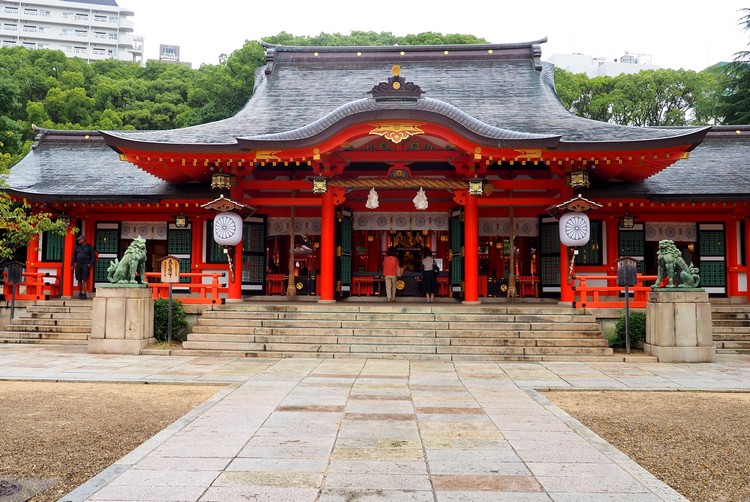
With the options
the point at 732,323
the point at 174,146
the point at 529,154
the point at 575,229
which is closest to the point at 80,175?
the point at 174,146

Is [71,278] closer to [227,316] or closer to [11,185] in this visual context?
[11,185]

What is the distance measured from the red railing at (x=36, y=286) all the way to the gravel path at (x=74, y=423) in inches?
305

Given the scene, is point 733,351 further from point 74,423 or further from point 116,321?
point 116,321

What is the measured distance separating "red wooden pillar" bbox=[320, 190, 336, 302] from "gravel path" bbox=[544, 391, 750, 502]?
7152 mm

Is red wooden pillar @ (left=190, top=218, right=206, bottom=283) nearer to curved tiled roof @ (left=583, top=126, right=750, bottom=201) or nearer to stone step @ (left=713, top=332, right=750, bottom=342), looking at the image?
curved tiled roof @ (left=583, top=126, right=750, bottom=201)

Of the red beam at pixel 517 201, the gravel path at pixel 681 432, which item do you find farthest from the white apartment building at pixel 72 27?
the gravel path at pixel 681 432

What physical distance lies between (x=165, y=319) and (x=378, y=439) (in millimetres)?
8441

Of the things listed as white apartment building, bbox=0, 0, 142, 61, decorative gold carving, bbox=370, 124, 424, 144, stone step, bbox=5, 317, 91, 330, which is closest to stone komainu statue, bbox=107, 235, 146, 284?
stone step, bbox=5, 317, 91, 330

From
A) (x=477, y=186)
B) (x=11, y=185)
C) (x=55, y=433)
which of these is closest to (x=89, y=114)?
(x=11, y=185)

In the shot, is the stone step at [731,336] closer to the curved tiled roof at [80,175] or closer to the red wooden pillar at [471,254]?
the red wooden pillar at [471,254]

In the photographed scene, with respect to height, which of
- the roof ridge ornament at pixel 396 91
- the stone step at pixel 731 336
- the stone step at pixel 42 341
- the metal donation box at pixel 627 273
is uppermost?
the roof ridge ornament at pixel 396 91

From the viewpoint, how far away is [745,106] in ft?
87.6

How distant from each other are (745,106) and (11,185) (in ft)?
101

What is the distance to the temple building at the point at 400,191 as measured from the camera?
1330 cm
